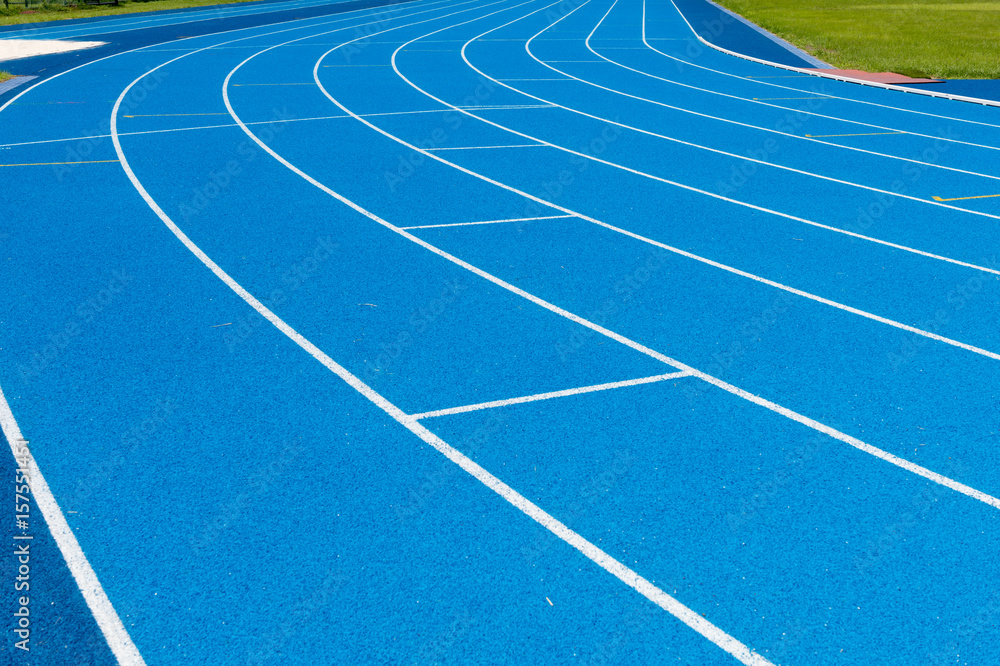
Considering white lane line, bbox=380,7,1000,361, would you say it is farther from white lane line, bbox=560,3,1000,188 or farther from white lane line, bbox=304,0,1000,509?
white lane line, bbox=560,3,1000,188

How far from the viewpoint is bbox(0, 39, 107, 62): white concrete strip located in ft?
63.8

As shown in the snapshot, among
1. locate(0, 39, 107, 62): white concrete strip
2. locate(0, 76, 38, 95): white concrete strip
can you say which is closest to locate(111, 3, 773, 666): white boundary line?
locate(0, 76, 38, 95): white concrete strip

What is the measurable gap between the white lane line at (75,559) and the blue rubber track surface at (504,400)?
0.03 m

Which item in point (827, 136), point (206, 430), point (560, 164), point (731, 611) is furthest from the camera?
point (827, 136)

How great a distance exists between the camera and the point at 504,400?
5.05m

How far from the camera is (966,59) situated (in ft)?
63.9

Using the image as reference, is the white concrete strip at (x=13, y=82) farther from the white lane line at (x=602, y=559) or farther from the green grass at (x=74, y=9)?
the green grass at (x=74, y=9)

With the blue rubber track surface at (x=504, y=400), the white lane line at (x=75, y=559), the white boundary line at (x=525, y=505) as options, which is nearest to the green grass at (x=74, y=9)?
the blue rubber track surface at (x=504, y=400)

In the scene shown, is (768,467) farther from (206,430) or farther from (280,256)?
(280,256)

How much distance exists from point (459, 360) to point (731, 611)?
8.75 ft

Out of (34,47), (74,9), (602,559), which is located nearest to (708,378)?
(602,559)

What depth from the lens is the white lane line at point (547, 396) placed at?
4.89 metres

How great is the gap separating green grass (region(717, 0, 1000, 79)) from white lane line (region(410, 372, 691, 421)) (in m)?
16.0

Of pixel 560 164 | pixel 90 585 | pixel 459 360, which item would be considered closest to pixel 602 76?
pixel 560 164
